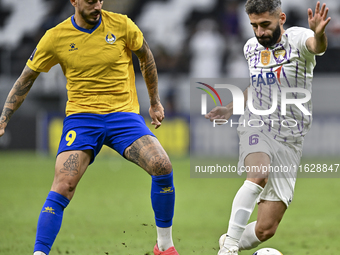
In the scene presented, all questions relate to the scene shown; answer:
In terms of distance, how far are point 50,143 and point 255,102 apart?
34.9 ft

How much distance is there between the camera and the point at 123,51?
4.38 meters

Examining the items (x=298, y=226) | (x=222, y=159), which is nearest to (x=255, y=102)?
(x=298, y=226)

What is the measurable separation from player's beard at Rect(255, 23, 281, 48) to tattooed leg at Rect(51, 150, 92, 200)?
1.72 m

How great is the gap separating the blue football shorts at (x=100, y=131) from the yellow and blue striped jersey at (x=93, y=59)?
7cm

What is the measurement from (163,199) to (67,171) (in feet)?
2.76

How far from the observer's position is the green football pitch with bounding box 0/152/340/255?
17.4ft

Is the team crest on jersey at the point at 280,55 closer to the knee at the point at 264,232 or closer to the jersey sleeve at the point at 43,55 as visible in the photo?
the knee at the point at 264,232

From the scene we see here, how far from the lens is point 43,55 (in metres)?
4.22

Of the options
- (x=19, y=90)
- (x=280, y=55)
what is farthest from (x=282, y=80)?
(x=19, y=90)

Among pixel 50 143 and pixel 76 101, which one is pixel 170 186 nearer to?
pixel 76 101

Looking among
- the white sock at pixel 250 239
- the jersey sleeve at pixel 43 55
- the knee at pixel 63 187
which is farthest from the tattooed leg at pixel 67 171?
the white sock at pixel 250 239

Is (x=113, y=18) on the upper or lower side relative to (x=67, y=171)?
upper

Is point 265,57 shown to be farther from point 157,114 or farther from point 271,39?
point 157,114

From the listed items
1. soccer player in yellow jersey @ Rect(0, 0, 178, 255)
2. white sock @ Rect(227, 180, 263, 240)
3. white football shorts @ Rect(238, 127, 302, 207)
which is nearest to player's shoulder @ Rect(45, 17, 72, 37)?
soccer player in yellow jersey @ Rect(0, 0, 178, 255)
